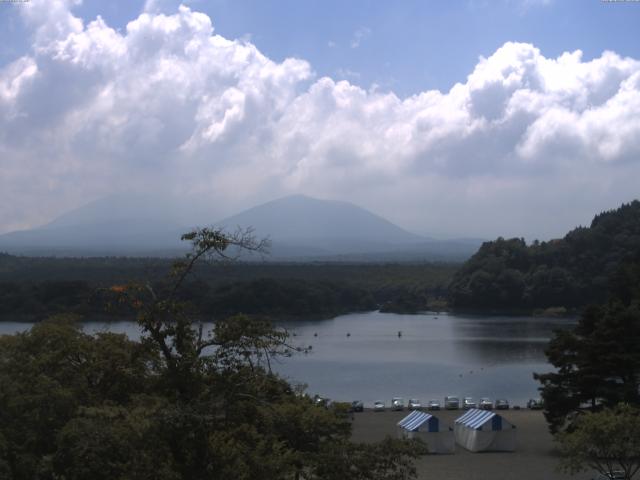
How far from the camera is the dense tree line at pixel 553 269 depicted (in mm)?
42562

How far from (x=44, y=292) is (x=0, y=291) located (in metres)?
A: 3.09

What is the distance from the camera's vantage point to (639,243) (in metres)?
42.5

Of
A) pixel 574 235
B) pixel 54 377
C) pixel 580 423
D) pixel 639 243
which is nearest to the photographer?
pixel 54 377

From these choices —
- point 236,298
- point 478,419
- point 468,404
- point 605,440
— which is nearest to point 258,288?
point 236,298

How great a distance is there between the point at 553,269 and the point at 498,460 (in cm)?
3321

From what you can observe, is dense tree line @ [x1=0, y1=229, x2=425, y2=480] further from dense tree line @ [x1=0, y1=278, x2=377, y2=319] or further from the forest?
Result: dense tree line @ [x1=0, y1=278, x2=377, y2=319]

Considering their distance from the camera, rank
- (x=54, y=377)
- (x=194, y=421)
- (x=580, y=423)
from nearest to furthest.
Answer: (x=194, y=421), (x=54, y=377), (x=580, y=423)

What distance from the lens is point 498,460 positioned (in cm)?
1112

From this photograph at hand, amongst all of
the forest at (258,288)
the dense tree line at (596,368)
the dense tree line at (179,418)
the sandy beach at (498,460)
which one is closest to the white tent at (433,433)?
the sandy beach at (498,460)

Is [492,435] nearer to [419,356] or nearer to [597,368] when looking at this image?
[597,368]

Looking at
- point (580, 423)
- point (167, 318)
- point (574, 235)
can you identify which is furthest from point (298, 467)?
point (574, 235)

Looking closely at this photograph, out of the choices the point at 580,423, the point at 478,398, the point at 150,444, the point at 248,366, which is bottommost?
the point at 478,398

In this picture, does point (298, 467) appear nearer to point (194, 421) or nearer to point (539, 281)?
point (194, 421)

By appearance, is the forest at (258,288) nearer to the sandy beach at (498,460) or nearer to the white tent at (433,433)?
the sandy beach at (498,460)
